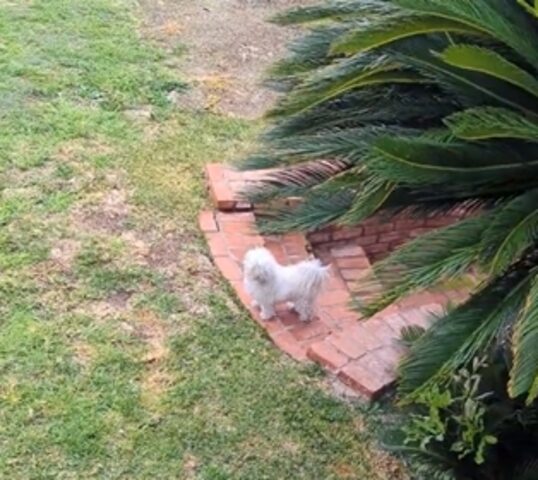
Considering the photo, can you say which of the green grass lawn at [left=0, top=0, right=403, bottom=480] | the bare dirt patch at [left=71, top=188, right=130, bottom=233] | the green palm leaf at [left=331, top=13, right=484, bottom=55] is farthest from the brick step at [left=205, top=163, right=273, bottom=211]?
the green palm leaf at [left=331, top=13, right=484, bottom=55]

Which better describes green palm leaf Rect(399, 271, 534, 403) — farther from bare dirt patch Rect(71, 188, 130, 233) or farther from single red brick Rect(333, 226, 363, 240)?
bare dirt patch Rect(71, 188, 130, 233)

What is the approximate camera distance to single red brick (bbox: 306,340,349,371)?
3.54 m

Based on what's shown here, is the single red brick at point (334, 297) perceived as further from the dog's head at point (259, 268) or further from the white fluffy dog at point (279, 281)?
the dog's head at point (259, 268)

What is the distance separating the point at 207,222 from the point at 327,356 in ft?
3.25

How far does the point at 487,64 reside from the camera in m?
2.55

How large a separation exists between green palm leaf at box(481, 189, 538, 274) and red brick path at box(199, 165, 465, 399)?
68 cm

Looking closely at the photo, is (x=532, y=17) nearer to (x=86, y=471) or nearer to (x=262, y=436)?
(x=262, y=436)

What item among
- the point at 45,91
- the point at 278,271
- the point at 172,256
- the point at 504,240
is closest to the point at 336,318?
the point at 278,271

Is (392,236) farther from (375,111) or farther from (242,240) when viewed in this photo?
(375,111)

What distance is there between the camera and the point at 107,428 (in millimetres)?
3197

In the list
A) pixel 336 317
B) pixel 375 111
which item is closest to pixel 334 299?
pixel 336 317

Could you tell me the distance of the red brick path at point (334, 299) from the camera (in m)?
3.56

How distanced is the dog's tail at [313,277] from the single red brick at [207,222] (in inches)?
26.2

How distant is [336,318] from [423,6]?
1550 millimetres
